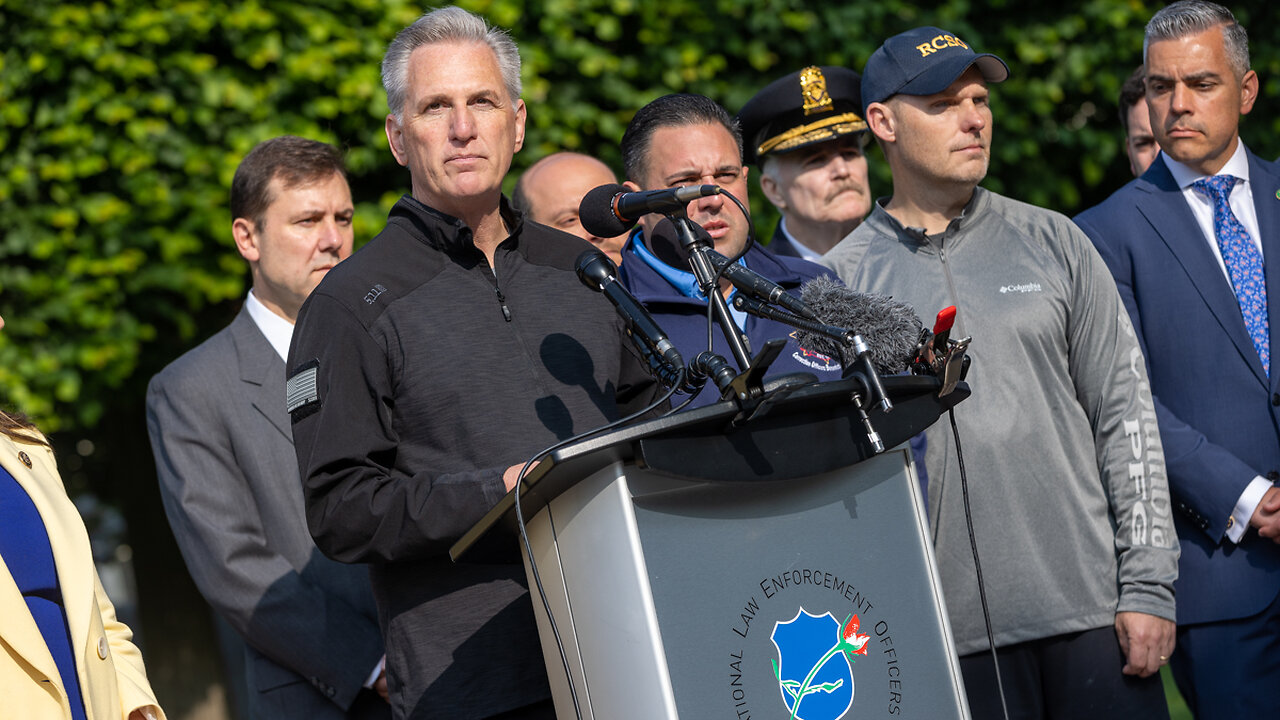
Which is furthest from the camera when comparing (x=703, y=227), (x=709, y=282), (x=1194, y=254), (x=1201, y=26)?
(x=1201, y=26)

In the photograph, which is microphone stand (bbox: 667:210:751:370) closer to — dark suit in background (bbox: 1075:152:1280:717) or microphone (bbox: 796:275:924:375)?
microphone (bbox: 796:275:924:375)

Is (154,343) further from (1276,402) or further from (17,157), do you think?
(1276,402)

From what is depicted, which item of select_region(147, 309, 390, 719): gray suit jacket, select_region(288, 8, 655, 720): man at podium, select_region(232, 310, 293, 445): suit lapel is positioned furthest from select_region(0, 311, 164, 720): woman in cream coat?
select_region(232, 310, 293, 445): suit lapel

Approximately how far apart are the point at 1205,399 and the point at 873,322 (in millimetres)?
1751

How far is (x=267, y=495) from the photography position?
390 centimetres

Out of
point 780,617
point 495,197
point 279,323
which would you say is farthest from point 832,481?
point 279,323

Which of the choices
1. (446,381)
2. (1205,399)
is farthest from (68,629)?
(1205,399)

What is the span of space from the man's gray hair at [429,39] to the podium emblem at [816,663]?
1.54 metres

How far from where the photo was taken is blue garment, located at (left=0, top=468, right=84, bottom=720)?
102 inches

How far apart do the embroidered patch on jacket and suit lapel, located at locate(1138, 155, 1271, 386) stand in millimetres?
2634

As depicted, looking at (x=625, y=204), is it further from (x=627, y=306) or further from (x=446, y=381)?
(x=446, y=381)

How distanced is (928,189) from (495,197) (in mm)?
1466

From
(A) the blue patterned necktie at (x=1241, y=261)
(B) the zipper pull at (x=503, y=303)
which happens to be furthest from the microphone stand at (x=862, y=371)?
(A) the blue patterned necktie at (x=1241, y=261)

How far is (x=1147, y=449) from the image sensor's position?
360 centimetres
